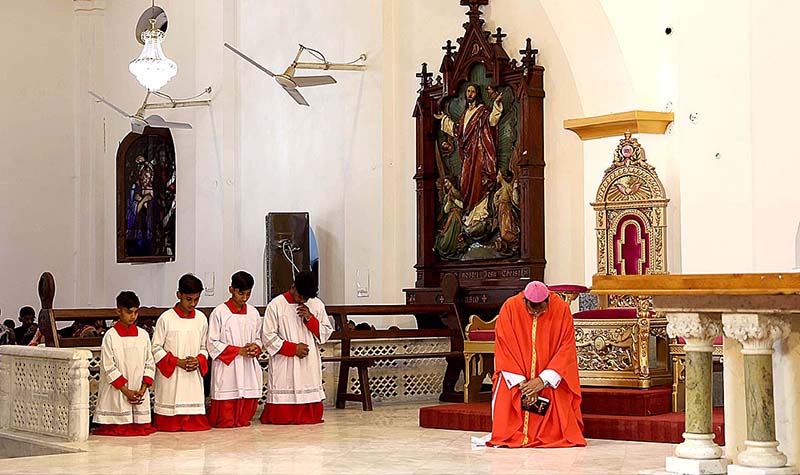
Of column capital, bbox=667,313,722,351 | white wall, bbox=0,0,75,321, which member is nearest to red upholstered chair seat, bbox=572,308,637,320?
column capital, bbox=667,313,722,351

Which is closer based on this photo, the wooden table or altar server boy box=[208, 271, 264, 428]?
the wooden table

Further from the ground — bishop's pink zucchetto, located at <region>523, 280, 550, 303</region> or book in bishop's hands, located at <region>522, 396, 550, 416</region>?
bishop's pink zucchetto, located at <region>523, 280, 550, 303</region>

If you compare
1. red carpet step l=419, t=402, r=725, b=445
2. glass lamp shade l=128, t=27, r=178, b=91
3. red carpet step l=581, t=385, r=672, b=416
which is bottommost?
red carpet step l=419, t=402, r=725, b=445

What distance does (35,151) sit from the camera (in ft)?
67.8

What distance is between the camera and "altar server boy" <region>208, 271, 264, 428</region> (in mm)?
11305

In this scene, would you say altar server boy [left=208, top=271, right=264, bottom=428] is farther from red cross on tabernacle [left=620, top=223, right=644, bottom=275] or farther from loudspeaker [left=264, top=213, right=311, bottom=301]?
loudspeaker [left=264, top=213, right=311, bottom=301]

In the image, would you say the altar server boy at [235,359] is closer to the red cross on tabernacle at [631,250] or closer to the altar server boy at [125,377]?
A: the altar server boy at [125,377]

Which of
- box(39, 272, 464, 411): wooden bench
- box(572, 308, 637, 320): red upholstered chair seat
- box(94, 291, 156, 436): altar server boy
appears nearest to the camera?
box(572, 308, 637, 320): red upholstered chair seat

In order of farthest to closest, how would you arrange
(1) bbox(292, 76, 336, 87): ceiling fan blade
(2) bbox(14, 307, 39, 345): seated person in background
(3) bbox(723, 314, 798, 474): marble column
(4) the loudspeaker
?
(2) bbox(14, 307, 39, 345): seated person in background
(4) the loudspeaker
(1) bbox(292, 76, 336, 87): ceiling fan blade
(3) bbox(723, 314, 798, 474): marble column

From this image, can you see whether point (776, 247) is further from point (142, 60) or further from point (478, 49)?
point (142, 60)

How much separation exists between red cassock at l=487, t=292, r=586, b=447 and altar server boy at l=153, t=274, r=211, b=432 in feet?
9.42

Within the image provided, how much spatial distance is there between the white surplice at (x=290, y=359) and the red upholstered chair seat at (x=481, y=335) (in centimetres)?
141

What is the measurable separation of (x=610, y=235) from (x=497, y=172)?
233 cm

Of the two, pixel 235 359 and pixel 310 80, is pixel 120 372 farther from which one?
pixel 310 80
